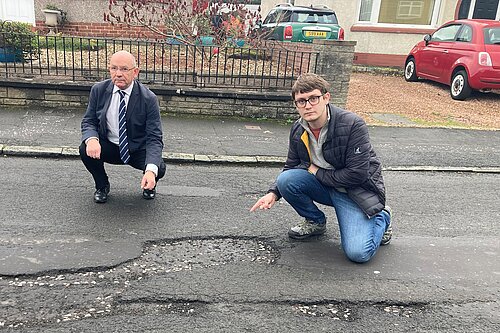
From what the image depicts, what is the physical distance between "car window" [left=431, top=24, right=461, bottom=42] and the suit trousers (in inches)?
393

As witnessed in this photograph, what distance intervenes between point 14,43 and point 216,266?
672 centimetres

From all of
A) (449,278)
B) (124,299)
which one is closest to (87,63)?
(124,299)

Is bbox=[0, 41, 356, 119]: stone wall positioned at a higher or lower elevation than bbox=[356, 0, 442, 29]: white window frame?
lower

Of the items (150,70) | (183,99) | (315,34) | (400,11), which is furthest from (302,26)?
(183,99)

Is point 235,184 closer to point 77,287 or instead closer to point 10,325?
point 77,287

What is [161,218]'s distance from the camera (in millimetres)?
4195

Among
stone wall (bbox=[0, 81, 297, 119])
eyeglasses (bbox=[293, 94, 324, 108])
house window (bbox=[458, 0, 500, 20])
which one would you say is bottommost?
stone wall (bbox=[0, 81, 297, 119])

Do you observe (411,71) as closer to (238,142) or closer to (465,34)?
(465,34)

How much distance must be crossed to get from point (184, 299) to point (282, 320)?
64 centimetres

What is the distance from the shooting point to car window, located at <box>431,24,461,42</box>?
11.8 meters

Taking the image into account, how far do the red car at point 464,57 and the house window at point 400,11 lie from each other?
3.81 metres

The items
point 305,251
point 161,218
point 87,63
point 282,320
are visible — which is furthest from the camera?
point 87,63

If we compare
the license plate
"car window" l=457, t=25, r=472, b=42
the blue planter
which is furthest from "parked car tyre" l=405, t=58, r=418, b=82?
the blue planter

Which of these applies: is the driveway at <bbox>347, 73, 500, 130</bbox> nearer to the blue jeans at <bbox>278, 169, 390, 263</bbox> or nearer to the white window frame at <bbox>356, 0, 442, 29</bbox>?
the white window frame at <bbox>356, 0, 442, 29</bbox>
